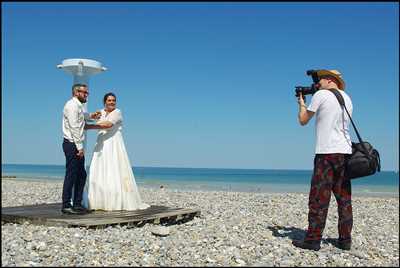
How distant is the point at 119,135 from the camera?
7.49m

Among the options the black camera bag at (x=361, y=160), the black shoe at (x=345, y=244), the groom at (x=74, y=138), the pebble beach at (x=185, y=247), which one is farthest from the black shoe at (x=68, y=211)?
the black camera bag at (x=361, y=160)

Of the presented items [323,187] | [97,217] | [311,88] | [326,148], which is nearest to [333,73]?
[311,88]

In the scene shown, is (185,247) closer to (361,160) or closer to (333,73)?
(361,160)

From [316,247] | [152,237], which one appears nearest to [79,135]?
[152,237]

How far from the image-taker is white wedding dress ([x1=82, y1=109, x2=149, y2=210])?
737 centimetres

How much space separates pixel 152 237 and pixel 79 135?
201 cm

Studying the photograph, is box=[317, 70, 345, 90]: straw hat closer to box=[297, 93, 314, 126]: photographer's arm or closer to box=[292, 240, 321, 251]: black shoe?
box=[297, 93, 314, 126]: photographer's arm

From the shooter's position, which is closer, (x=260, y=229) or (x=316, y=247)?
(x=316, y=247)

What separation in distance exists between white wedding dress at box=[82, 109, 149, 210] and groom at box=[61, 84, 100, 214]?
23.0 inches

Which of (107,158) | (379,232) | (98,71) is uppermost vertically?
(98,71)

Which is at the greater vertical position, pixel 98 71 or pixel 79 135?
pixel 98 71

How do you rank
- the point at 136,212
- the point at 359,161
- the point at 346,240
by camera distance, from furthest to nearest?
the point at 136,212 → the point at 346,240 → the point at 359,161

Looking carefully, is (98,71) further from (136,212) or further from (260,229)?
(260,229)

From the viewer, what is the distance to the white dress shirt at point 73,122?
21.2ft
